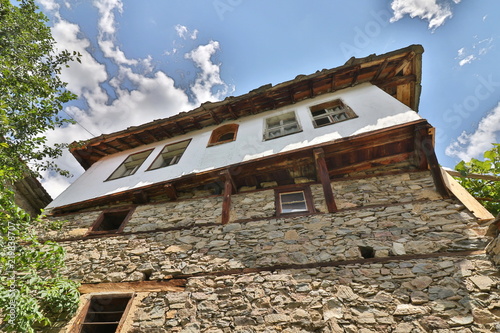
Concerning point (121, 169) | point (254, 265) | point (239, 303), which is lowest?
point (239, 303)

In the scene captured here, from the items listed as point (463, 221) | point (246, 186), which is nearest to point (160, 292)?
point (246, 186)

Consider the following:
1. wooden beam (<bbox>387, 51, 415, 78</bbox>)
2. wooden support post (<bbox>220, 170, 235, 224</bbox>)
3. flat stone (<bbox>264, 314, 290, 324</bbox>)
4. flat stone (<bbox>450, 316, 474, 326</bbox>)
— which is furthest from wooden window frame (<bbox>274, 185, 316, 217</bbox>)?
wooden beam (<bbox>387, 51, 415, 78</bbox>)

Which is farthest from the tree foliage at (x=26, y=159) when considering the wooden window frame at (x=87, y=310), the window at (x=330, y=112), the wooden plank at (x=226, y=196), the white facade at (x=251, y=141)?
the window at (x=330, y=112)

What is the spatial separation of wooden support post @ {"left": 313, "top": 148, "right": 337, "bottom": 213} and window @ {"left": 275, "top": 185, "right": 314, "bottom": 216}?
37 centimetres

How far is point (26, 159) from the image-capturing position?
212 inches

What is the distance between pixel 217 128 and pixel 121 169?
374 cm

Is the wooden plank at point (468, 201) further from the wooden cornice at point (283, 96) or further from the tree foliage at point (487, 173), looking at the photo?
the wooden cornice at point (283, 96)

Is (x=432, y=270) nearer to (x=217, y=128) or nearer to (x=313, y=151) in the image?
(x=313, y=151)

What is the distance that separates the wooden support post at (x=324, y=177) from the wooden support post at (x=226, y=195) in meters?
2.07

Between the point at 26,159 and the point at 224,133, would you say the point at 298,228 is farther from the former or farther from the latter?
the point at 26,159

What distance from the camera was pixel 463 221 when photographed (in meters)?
3.52

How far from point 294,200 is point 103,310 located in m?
4.18

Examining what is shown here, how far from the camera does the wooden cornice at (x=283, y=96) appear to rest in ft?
21.3

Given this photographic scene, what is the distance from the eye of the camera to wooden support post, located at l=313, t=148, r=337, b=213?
4.35 m
